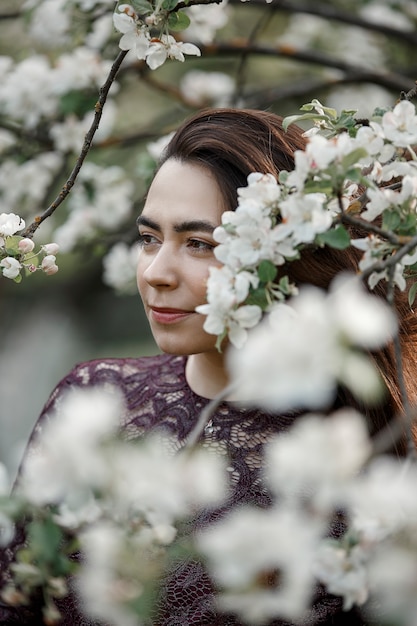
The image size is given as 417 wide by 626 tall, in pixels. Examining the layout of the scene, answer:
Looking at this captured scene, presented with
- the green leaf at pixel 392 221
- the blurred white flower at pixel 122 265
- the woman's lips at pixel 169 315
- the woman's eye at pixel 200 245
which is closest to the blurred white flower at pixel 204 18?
the woman's eye at pixel 200 245

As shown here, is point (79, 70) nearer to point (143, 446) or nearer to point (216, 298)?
point (216, 298)

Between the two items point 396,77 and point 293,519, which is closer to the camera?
point 293,519

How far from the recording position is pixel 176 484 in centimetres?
81

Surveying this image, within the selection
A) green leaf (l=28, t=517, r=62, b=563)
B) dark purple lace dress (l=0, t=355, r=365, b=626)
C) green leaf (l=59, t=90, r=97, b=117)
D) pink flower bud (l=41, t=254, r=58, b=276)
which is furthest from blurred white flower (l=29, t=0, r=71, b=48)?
green leaf (l=28, t=517, r=62, b=563)

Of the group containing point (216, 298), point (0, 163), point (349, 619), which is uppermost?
point (216, 298)

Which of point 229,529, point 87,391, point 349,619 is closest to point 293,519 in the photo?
point 229,529

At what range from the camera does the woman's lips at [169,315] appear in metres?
1.60

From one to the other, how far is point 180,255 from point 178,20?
407 millimetres

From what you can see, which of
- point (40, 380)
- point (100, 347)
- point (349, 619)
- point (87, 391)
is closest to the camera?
point (349, 619)

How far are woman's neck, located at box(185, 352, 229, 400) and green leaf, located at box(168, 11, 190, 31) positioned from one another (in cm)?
67

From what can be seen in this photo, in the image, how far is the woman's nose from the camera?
157 cm

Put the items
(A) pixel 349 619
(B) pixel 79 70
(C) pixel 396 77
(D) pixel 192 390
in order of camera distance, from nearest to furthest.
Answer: (A) pixel 349 619
(D) pixel 192 390
(B) pixel 79 70
(C) pixel 396 77

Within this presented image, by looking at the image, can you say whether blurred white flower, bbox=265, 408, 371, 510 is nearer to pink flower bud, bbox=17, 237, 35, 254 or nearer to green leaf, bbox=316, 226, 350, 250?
green leaf, bbox=316, 226, 350, 250

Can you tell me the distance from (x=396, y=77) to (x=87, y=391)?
1.28 meters
